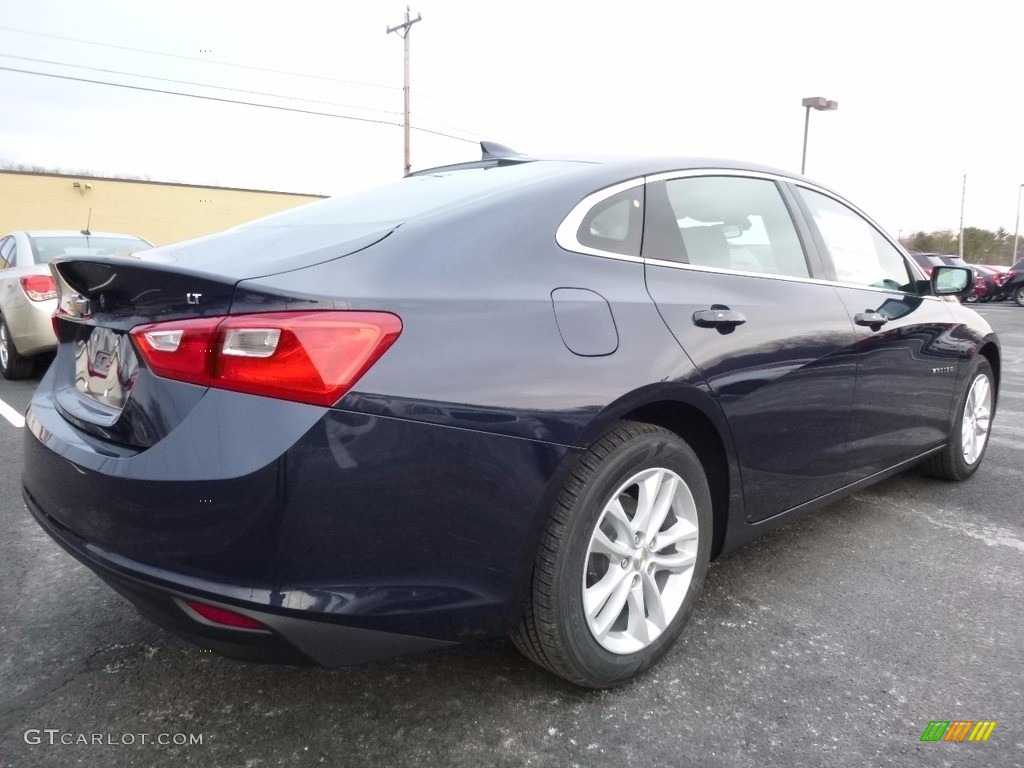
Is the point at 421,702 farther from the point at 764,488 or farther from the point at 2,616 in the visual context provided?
the point at 2,616

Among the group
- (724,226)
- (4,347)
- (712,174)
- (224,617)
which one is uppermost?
(712,174)

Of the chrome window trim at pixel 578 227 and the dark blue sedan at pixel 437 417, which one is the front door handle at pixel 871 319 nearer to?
the dark blue sedan at pixel 437 417

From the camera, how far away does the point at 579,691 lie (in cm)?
211

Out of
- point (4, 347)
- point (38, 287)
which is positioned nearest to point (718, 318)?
point (38, 287)

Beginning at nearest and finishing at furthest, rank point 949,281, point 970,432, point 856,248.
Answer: point 856,248 < point 949,281 < point 970,432

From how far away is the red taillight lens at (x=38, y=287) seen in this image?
6.16 meters

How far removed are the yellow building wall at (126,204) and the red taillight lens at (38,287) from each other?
82.5ft

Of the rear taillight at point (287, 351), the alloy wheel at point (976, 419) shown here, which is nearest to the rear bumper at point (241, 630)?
the rear taillight at point (287, 351)

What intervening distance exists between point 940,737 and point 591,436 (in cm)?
114

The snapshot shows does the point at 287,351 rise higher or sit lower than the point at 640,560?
higher

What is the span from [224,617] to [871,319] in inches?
100

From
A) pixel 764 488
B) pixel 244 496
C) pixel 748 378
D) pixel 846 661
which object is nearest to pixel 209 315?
pixel 244 496

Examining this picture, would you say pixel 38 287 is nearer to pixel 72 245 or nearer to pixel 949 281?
pixel 72 245

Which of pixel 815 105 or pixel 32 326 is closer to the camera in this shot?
pixel 32 326
